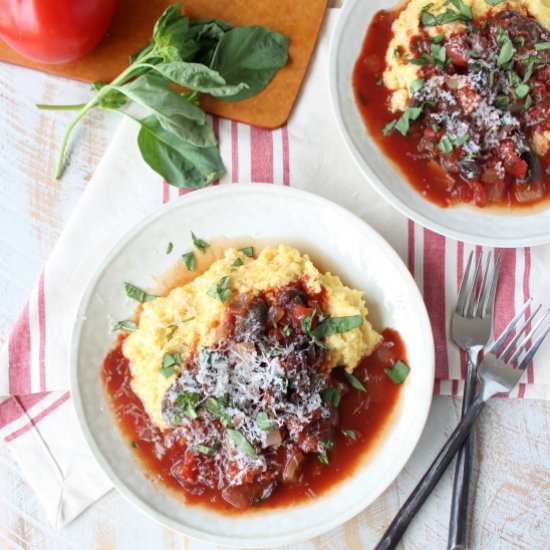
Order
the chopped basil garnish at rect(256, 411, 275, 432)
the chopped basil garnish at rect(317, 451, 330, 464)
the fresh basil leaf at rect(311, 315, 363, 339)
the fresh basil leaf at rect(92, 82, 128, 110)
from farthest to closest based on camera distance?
the fresh basil leaf at rect(92, 82, 128, 110)
the chopped basil garnish at rect(317, 451, 330, 464)
the fresh basil leaf at rect(311, 315, 363, 339)
the chopped basil garnish at rect(256, 411, 275, 432)

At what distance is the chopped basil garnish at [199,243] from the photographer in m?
4.30

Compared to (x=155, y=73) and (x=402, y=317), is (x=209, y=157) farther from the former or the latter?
(x=402, y=317)

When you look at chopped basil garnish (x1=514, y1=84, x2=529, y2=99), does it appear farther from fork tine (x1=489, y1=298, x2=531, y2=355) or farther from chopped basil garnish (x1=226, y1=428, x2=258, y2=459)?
chopped basil garnish (x1=226, y1=428, x2=258, y2=459)

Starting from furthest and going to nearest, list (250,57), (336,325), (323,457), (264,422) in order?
(250,57), (323,457), (336,325), (264,422)

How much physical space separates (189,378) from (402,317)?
1.30m

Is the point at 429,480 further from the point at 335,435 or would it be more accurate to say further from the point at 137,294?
the point at 137,294

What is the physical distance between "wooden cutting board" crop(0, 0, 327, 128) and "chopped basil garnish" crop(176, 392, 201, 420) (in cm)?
179

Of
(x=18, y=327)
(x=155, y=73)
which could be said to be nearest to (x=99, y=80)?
(x=155, y=73)

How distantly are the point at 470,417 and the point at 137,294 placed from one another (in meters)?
2.16

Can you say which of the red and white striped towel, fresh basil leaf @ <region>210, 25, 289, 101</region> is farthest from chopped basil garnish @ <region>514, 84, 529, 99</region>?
fresh basil leaf @ <region>210, 25, 289, 101</region>

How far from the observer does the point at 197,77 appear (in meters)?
4.12

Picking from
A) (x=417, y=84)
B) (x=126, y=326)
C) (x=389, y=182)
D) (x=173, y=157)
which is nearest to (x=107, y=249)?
(x=126, y=326)

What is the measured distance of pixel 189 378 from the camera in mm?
3934

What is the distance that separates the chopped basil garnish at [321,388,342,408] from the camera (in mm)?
4016
